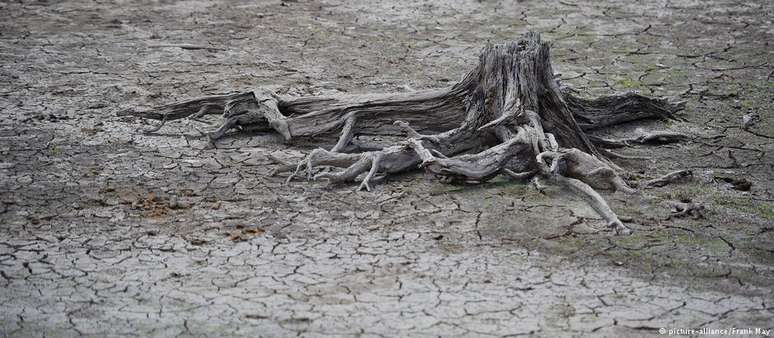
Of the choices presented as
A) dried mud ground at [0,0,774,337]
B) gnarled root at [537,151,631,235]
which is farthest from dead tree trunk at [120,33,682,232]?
dried mud ground at [0,0,774,337]

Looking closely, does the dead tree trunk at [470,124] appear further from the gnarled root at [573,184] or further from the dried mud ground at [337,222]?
the dried mud ground at [337,222]

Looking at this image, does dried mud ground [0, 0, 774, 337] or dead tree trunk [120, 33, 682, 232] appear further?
dead tree trunk [120, 33, 682, 232]

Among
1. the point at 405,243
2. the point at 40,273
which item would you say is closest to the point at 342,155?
the point at 405,243

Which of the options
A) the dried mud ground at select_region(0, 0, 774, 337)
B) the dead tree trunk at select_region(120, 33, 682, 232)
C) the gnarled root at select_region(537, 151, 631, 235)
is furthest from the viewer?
the dead tree trunk at select_region(120, 33, 682, 232)

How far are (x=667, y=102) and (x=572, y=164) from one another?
1.62 m

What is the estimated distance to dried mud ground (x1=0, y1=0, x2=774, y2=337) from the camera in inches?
160

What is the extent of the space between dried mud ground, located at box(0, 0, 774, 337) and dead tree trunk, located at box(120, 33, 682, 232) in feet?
0.43

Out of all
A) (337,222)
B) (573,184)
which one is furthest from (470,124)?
(337,222)

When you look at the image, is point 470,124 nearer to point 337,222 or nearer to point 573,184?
point 573,184

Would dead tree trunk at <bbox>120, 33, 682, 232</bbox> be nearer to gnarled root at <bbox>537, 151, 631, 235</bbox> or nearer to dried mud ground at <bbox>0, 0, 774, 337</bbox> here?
gnarled root at <bbox>537, 151, 631, 235</bbox>

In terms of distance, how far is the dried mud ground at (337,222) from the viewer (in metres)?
4.06

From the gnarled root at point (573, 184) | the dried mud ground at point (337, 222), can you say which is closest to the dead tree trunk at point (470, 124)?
the gnarled root at point (573, 184)

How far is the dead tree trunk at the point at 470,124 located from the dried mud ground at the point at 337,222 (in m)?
0.13

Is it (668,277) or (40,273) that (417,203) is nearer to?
(668,277)
